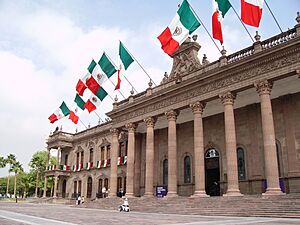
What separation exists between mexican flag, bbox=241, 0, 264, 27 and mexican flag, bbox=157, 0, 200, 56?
12.1 feet

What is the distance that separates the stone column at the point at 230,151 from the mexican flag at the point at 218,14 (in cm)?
383

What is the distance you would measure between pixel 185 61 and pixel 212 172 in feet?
31.4

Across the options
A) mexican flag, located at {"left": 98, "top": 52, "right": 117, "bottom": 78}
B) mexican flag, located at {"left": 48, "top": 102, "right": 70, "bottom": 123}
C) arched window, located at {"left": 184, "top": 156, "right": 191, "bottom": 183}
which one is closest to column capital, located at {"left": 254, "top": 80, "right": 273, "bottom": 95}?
arched window, located at {"left": 184, "top": 156, "right": 191, "bottom": 183}

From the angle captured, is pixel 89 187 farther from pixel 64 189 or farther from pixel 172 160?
pixel 172 160

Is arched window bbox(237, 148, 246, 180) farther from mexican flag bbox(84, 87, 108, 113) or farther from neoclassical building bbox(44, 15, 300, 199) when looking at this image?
mexican flag bbox(84, 87, 108, 113)

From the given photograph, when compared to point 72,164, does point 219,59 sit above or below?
above

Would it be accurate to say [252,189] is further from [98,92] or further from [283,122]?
[98,92]

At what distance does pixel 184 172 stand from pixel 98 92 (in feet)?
35.1

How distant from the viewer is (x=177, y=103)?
24.2m

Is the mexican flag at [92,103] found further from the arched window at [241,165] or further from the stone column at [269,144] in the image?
the stone column at [269,144]

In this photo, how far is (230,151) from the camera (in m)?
19.5

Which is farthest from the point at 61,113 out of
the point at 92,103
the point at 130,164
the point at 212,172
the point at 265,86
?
the point at 265,86

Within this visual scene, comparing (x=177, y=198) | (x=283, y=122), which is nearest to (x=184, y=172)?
(x=177, y=198)

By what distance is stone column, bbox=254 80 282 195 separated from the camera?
1708cm
